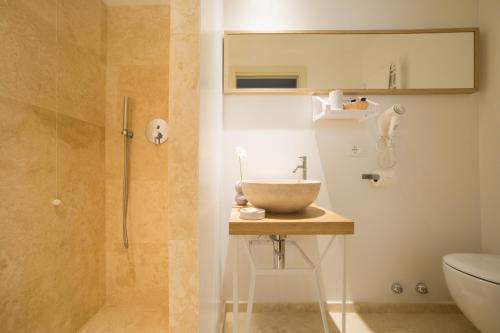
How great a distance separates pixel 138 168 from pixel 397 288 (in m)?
1.87

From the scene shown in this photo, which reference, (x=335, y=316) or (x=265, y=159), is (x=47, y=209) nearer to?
(x=265, y=159)

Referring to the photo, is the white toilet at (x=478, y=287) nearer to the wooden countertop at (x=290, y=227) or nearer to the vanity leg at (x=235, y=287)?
the wooden countertop at (x=290, y=227)

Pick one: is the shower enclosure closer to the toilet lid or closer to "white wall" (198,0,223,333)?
"white wall" (198,0,223,333)

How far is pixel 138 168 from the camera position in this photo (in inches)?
63.3

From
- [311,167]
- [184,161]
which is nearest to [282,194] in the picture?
[184,161]

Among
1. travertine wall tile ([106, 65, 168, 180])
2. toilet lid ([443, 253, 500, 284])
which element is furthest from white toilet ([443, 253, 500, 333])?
travertine wall tile ([106, 65, 168, 180])

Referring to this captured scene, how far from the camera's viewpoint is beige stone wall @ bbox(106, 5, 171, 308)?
5.23 feet

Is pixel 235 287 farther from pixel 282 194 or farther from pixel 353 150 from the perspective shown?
pixel 353 150

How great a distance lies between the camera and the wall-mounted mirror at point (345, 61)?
62.5 inches

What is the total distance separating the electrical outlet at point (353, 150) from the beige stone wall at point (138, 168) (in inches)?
47.5

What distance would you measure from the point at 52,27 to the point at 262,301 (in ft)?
6.43

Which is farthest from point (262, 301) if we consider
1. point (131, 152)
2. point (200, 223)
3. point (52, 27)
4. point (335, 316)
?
point (52, 27)

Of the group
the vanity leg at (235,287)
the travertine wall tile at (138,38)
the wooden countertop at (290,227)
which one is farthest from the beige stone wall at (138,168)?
the wooden countertop at (290,227)

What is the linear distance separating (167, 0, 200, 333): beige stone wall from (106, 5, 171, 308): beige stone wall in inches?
37.7
